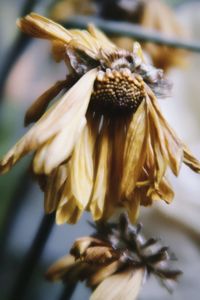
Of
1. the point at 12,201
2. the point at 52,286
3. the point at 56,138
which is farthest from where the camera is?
the point at 12,201

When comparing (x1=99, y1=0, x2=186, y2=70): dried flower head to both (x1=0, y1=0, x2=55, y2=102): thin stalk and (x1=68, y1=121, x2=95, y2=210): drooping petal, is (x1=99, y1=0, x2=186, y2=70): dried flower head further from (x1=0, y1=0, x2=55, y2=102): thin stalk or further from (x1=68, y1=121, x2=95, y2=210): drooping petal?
(x1=68, y1=121, x2=95, y2=210): drooping petal

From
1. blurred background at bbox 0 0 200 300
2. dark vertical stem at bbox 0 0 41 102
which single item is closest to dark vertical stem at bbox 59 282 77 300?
blurred background at bbox 0 0 200 300

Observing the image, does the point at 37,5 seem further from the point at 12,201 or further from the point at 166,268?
the point at 166,268

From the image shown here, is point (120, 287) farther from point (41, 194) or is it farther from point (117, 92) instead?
point (41, 194)

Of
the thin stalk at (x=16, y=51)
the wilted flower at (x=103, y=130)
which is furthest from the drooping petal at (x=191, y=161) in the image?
the thin stalk at (x=16, y=51)

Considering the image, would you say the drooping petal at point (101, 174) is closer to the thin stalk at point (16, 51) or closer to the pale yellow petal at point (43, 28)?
the pale yellow petal at point (43, 28)

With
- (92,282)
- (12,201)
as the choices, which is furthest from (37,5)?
(92,282)
